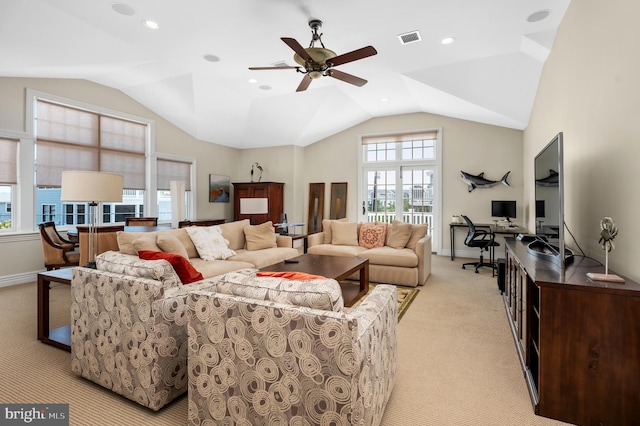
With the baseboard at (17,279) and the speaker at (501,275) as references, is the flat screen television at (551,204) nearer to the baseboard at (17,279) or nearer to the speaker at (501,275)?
the speaker at (501,275)

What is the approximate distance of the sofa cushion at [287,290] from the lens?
1404 millimetres

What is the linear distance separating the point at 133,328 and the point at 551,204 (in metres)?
2.99

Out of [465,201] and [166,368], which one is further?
[465,201]

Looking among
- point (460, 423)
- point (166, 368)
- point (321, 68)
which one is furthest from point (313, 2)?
point (460, 423)

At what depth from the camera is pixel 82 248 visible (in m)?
3.80

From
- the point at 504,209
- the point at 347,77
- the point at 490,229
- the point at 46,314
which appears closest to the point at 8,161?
the point at 46,314

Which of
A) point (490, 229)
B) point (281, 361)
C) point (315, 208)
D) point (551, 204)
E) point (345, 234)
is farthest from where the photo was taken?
point (315, 208)

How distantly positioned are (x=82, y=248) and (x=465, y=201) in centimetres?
650

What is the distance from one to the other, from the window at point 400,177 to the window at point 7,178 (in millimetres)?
6178

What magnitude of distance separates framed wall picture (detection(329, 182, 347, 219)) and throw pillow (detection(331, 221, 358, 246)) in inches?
95.3

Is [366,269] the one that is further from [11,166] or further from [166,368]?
[11,166]

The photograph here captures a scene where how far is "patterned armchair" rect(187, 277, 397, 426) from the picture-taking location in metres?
1.30

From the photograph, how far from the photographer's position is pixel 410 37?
151 inches

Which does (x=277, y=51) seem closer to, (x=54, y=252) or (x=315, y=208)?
(x=54, y=252)
